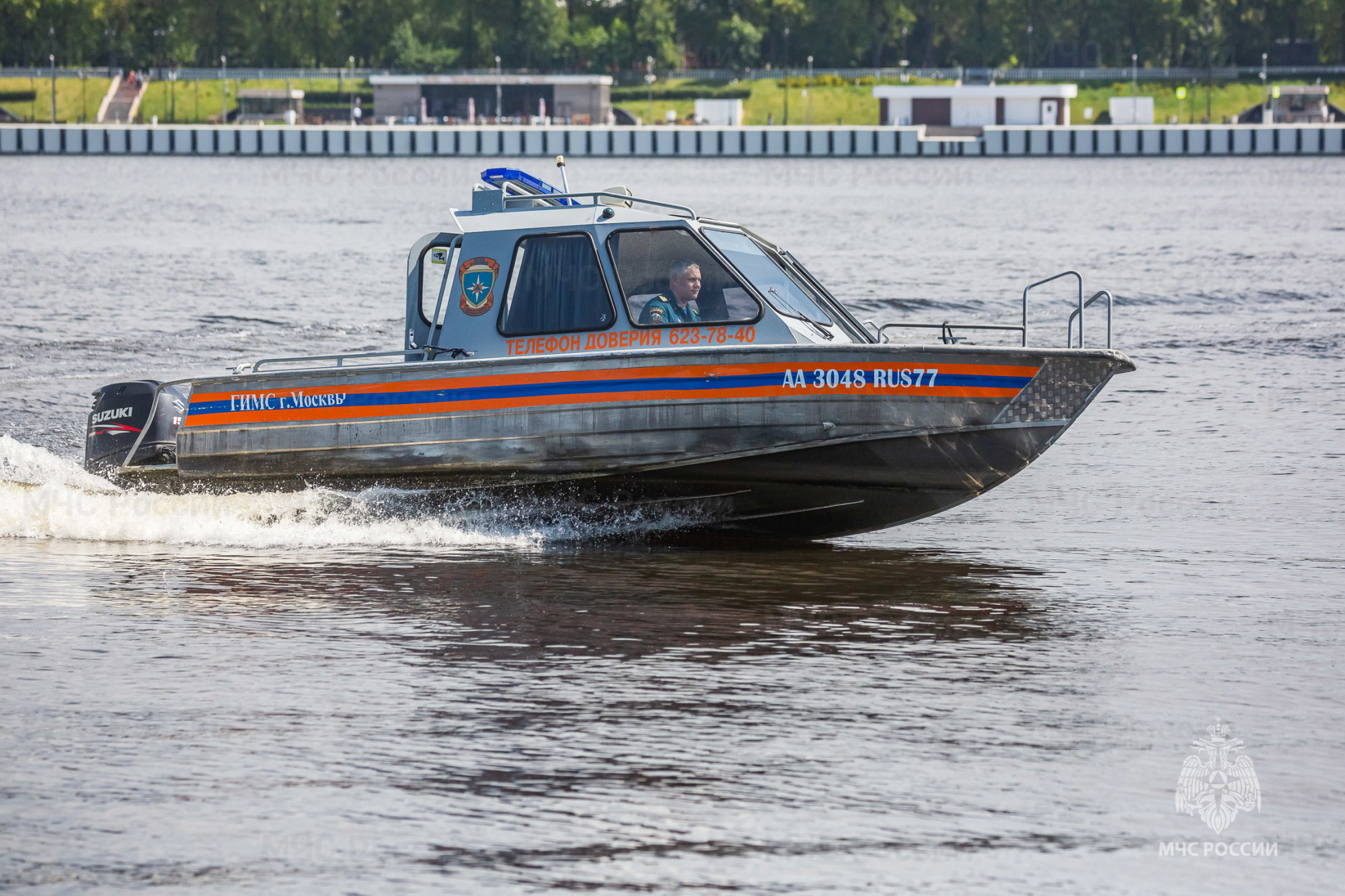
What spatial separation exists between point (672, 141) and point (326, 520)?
4114 inches

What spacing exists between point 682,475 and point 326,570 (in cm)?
239

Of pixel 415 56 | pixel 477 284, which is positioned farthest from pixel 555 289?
pixel 415 56

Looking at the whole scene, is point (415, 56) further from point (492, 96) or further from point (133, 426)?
point (133, 426)

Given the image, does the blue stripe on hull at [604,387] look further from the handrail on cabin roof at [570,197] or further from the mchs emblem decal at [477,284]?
the handrail on cabin roof at [570,197]

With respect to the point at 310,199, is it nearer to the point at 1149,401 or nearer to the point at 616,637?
the point at 1149,401

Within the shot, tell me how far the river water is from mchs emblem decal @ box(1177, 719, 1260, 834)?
0.24 ft

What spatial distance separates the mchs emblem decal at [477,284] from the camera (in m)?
11.4

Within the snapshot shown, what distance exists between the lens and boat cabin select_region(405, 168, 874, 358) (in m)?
11.0

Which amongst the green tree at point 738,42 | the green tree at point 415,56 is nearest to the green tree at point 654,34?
the green tree at point 738,42

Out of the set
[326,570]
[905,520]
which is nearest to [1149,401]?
[905,520]

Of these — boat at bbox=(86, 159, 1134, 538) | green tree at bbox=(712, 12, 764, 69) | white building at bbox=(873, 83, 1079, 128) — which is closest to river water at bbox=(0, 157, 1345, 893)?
boat at bbox=(86, 159, 1134, 538)

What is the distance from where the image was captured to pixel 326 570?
1102cm

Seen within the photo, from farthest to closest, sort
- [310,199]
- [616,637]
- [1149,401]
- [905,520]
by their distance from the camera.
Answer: [310,199], [1149,401], [905,520], [616,637]

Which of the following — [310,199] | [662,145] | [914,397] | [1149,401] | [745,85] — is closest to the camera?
[914,397]
